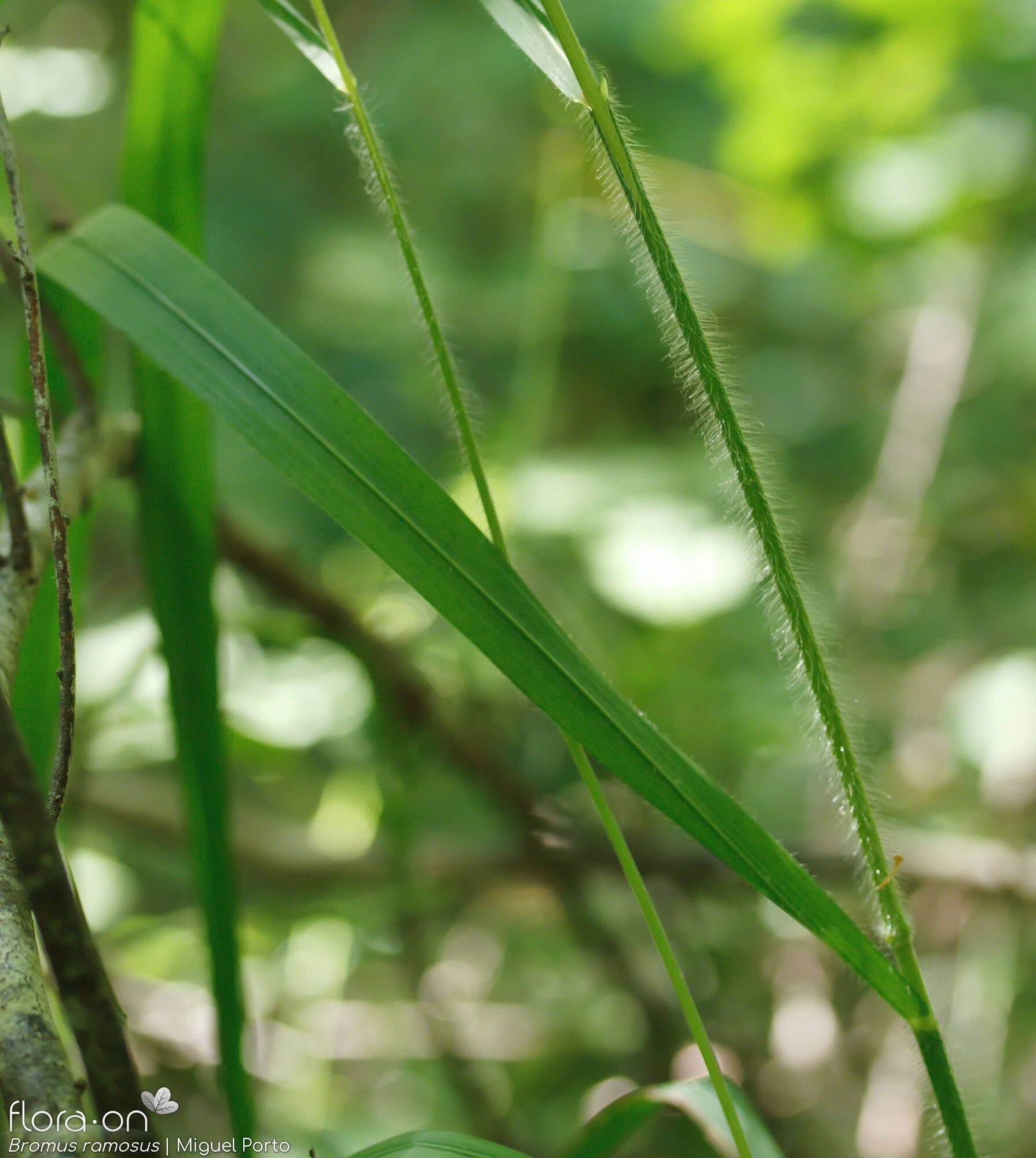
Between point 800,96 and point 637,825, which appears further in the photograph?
point 800,96

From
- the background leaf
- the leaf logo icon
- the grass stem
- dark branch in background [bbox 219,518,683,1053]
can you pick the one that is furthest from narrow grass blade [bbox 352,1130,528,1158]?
dark branch in background [bbox 219,518,683,1053]

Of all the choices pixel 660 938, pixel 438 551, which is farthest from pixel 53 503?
pixel 660 938

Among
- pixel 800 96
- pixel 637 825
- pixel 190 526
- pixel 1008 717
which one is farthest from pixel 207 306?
pixel 800 96

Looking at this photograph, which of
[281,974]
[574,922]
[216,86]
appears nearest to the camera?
[574,922]

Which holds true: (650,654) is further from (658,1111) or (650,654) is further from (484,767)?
(658,1111)

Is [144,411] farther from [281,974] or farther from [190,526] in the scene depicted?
[281,974]

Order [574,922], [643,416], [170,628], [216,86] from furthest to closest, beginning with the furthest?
[216,86]
[643,416]
[574,922]
[170,628]

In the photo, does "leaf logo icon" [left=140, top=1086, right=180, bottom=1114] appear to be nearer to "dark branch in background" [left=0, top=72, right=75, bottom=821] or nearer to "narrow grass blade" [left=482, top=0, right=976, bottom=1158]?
"dark branch in background" [left=0, top=72, right=75, bottom=821]
